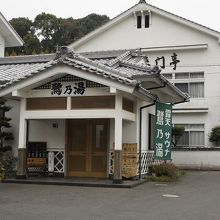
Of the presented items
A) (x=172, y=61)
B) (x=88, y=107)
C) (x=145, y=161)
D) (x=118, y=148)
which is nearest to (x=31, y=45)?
(x=172, y=61)

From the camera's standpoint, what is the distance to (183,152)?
76.3 feet

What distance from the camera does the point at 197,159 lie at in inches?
900

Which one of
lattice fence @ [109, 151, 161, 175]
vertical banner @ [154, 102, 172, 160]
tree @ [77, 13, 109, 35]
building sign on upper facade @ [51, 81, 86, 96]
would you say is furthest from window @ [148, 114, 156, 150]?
tree @ [77, 13, 109, 35]

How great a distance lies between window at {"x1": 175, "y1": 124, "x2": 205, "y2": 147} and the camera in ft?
84.2

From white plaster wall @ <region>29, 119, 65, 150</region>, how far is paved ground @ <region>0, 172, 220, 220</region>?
10.2 ft

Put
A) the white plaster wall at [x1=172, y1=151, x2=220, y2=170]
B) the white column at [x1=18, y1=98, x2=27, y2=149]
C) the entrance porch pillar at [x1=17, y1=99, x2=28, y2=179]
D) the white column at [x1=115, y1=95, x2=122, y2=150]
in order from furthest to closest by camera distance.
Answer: the white plaster wall at [x1=172, y1=151, x2=220, y2=170] → the white column at [x1=18, y1=98, x2=27, y2=149] → the entrance porch pillar at [x1=17, y1=99, x2=28, y2=179] → the white column at [x1=115, y1=95, x2=122, y2=150]

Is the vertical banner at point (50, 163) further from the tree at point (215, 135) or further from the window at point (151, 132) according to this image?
the tree at point (215, 135)

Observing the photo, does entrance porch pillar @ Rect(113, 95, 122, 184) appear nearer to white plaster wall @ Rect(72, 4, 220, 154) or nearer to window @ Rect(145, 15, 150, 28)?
white plaster wall @ Rect(72, 4, 220, 154)

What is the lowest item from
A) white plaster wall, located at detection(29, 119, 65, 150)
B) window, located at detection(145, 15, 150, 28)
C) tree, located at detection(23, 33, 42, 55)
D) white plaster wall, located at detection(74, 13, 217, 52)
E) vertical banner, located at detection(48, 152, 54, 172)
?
vertical banner, located at detection(48, 152, 54, 172)

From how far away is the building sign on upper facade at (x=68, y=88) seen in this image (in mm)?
15117

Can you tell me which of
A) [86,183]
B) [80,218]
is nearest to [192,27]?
[86,183]

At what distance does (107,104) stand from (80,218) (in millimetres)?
6429

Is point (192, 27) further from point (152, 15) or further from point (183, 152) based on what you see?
point (183, 152)

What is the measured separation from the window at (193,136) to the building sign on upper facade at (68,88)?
39.8 ft
